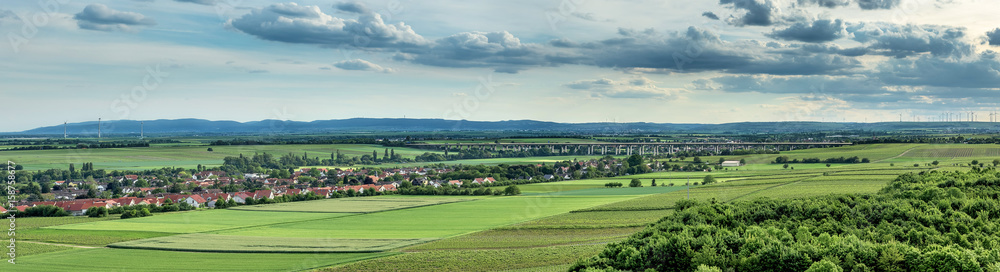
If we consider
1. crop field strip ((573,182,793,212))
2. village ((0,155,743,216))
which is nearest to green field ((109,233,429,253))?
crop field strip ((573,182,793,212))

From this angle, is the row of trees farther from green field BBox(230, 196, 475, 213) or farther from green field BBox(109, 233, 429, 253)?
green field BBox(109, 233, 429, 253)

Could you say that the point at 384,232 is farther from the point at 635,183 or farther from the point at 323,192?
the point at 635,183

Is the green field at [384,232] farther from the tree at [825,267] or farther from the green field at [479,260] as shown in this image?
the tree at [825,267]

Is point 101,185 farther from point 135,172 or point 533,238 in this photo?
point 533,238

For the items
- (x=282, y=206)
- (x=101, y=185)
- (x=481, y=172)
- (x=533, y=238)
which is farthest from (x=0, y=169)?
(x=533, y=238)

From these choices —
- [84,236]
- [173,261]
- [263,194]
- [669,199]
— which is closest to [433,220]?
[173,261]
